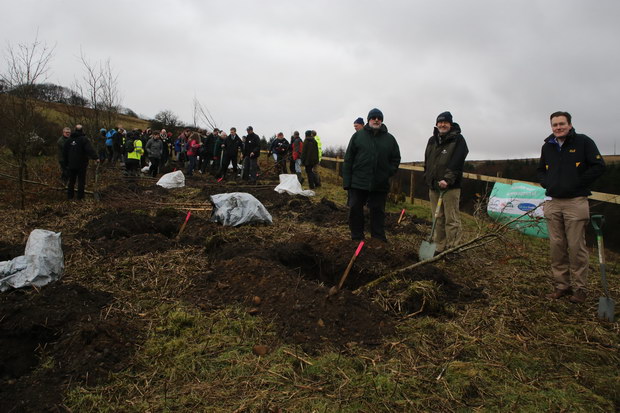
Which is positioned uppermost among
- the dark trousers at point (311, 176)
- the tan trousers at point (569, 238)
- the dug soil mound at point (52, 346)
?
the dark trousers at point (311, 176)

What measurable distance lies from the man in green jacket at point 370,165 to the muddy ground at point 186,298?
0.75 meters

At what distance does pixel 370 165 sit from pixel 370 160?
0.07 metres

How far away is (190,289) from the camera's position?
3.81 m

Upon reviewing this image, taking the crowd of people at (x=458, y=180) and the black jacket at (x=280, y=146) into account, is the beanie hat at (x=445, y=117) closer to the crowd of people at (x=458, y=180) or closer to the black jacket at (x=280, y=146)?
the crowd of people at (x=458, y=180)

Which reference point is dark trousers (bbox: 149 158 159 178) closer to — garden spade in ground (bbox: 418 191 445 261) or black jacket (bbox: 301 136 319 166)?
black jacket (bbox: 301 136 319 166)

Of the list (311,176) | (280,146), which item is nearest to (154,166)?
(280,146)

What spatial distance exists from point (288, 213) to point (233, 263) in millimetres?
4081

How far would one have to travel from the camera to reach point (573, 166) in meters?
3.88

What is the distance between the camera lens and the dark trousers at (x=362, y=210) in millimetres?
5348

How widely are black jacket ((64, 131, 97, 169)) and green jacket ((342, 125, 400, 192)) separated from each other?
667cm

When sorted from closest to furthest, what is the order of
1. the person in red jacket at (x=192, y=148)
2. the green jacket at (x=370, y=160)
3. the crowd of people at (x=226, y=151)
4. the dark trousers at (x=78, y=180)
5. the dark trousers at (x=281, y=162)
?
1. the green jacket at (x=370, y=160)
2. the dark trousers at (x=78, y=180)
3. the crowd of people at (x=226, y=151)
4. the dark trousers at (x=281, y=162)
5. the person in red jacket at (x=192, y=148)

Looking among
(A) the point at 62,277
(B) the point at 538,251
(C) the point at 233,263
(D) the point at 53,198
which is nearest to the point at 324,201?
(B) the point at 538,251

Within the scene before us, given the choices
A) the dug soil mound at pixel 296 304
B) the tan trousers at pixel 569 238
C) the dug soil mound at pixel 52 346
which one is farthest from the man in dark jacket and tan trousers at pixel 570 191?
the dug soil mound at pixel 52 346

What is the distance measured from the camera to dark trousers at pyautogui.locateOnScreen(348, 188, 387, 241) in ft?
17.5
